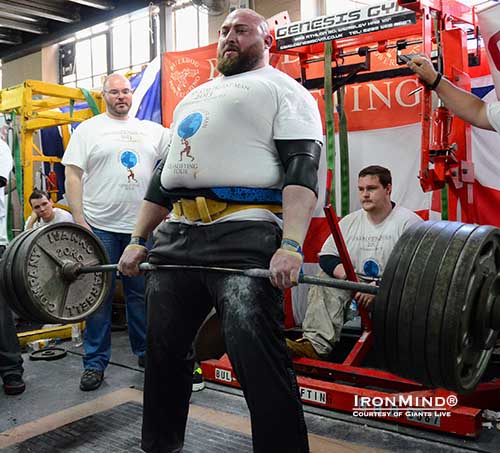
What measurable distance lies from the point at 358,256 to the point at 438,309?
147cm

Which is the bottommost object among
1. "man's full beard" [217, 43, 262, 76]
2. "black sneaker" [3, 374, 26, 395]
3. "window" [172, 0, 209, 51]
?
"black sneaker" [3, 374, 26, 395]

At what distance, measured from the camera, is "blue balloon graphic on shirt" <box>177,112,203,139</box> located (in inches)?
59.2

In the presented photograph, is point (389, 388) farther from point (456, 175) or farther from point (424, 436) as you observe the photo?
point (456, 175)

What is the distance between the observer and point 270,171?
1.46 meters

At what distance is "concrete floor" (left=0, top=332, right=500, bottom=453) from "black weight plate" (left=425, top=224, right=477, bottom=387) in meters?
0.86

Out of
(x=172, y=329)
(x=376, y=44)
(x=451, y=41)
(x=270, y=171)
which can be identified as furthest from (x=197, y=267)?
(x=376, y=44)

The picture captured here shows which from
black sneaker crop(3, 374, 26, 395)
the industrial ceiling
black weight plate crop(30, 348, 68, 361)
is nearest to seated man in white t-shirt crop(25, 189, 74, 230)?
black weight plate crop(30, 348, 68, 361)

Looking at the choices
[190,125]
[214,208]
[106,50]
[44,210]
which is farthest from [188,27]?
[214,208]

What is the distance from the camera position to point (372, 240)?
2.57m

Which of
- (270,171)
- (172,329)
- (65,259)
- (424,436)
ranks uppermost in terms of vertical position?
(270,171)

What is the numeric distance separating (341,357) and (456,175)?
3.73 ft

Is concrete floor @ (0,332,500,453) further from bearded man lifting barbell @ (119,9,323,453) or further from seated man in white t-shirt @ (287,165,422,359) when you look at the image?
bearded man lifting barbell @ (119,9,323,453)

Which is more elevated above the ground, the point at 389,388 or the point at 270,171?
the point at 270,171

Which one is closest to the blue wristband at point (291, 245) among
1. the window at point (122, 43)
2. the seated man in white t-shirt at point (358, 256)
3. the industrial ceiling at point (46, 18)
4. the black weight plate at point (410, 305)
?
the black weight plate at point (410, 305)
